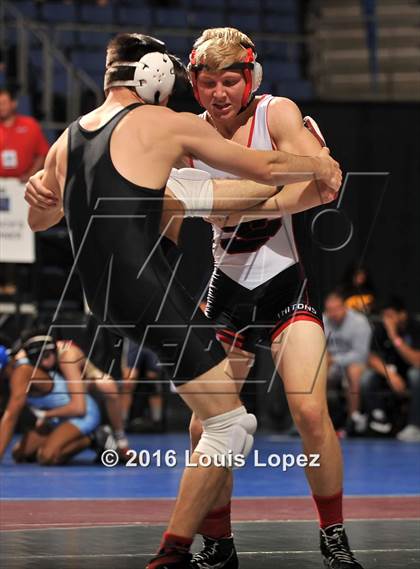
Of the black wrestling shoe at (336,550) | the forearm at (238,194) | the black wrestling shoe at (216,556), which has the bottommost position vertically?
the black wrestling shoe at (216,556)

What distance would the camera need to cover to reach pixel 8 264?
10688 millimetres

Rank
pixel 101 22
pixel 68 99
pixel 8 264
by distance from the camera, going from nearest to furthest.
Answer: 1. pixel 8 264
2. pixel 68 99
3. pixel 101 22

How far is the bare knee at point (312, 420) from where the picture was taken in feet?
14.7

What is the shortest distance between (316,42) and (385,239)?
2927 millimetres

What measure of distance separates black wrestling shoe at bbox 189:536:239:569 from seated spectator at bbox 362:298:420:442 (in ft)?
22.8

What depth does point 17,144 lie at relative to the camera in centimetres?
1031

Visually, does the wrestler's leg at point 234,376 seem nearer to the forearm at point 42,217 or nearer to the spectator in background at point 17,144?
the forearm at point 42,217

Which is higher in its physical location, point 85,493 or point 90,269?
point 90,269

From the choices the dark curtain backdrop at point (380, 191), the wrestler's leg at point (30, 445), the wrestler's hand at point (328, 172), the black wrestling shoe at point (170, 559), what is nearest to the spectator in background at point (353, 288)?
the dark curtain backdrop at point (380, 191)

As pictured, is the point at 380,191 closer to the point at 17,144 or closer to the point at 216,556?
the point at 17,144

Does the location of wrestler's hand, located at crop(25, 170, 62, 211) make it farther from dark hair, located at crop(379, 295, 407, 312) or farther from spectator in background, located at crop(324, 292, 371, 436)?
dark hair, located at crop(379, 295, 407, 312)

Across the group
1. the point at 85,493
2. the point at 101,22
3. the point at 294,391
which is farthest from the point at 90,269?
the point at 101,22

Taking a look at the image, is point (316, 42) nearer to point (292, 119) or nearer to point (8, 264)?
point (8, 264)

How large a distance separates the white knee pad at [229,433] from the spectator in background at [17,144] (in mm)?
6603
